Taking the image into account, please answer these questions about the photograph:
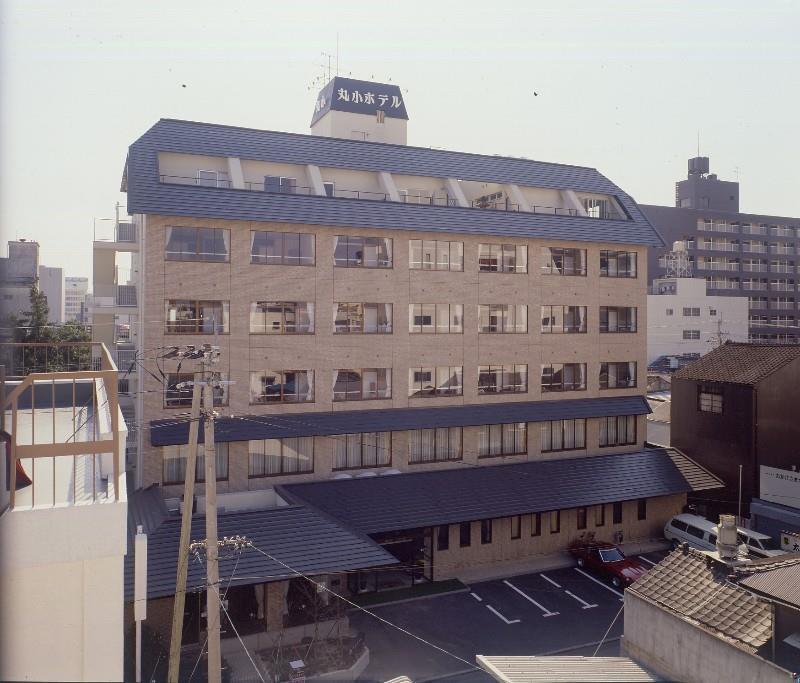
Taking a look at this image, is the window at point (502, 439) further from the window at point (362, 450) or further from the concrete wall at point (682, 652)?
the concrete wall at point (682, 652)

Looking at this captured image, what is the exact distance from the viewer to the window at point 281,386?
91.4 feet

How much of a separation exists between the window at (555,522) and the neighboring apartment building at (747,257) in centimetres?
5821

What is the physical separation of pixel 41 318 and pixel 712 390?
123ft

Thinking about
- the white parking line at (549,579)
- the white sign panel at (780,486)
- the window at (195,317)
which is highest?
the window at (195,317)

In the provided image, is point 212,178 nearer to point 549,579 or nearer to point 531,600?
point 531,600

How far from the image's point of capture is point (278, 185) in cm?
3212

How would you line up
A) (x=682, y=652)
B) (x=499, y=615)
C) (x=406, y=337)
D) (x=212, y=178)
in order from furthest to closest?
(x=212, y=178) → (x=406, y=337) → (x=499, y=615) → (x=682, y=652)

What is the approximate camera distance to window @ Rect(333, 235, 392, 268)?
2945cm

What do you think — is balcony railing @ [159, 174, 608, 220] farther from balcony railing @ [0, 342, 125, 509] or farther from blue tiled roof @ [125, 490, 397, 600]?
balcony railing @ [0, 342, 125, 509]

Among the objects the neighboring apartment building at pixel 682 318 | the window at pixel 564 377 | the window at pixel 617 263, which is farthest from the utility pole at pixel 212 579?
the neighboring apartment building at pixel 682 318

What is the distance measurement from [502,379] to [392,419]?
6.48m

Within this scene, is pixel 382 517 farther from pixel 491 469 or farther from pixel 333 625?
pixel 491 469

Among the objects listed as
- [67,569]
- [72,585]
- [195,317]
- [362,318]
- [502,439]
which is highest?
[362,318]

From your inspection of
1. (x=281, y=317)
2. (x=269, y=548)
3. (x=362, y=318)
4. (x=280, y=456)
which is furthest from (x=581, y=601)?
(x=281, y=317)
